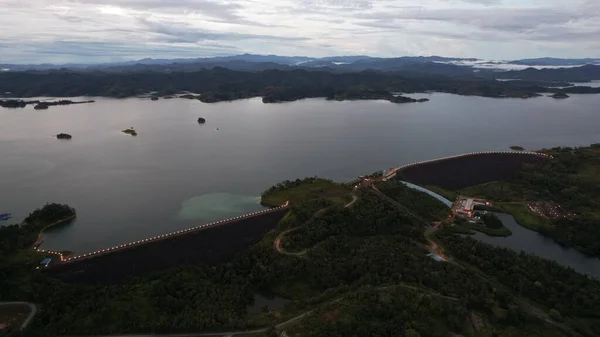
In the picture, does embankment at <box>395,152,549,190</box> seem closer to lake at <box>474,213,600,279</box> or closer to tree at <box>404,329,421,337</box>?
lake at <box>474,213,600,279</box>

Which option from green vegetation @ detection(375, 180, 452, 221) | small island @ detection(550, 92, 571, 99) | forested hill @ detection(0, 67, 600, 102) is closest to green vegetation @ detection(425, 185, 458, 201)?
green vegetation @ detection(375, 180, 452, 221)

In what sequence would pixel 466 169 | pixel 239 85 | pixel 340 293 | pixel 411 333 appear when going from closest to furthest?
pixel 411 333 → pixel 340 293 → pixel 466 169 → pixel 239 85

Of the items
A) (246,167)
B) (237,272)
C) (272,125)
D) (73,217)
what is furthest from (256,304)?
(272,125)

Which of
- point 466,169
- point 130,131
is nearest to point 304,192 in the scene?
point 466,169

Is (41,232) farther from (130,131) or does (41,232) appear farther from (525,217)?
(130,131)

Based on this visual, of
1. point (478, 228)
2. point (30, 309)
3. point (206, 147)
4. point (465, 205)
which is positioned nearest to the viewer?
point (30, 309)

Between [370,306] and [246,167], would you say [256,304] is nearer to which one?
[370,306]
